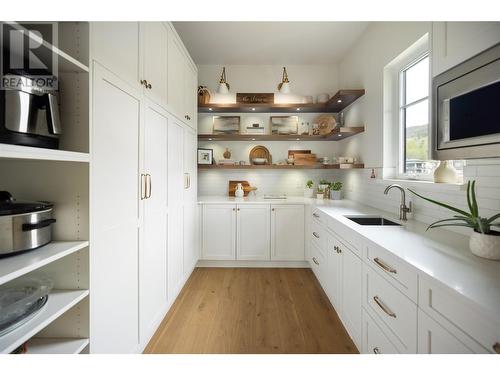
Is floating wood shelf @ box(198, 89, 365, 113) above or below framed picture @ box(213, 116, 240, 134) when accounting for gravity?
above

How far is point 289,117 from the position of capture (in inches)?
141

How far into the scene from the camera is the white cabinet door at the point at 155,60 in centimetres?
163

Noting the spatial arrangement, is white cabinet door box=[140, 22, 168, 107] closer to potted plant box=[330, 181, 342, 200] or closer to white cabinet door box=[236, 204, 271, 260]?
white cabinet door box=[236, 204, 271, 260]

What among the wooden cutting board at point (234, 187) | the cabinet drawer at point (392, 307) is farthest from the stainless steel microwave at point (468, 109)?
the wooden cutting board at point (234, 187)

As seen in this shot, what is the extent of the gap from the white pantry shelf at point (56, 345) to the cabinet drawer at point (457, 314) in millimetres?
1538

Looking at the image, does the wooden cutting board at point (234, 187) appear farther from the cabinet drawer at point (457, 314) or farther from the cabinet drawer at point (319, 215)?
the cabinet drawer at point (457, 314)

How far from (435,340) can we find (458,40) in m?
1.52

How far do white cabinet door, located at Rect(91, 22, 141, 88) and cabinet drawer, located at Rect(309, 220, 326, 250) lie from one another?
212 centimetres

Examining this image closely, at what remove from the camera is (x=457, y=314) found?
79cm

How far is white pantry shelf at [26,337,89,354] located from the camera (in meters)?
1.04

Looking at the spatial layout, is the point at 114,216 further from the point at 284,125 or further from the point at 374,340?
the point at 284,125

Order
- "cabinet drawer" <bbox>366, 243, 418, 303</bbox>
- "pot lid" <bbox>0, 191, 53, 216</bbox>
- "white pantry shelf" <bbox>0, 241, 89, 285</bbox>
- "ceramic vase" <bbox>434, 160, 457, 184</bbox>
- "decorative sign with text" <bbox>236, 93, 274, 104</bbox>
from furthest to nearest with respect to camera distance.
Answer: "decorative sign with text" <bbox>236, 93, 274, 104</bbox> < "ceramic vase" <bbox>434, 160, 457, 184</bbox> < "cabinet drawer" <bbox>366, 243, 418, 303</bbox> < "pot lid" <bbox>0, 191, 53, 216</bbox> < "white pantry shelf" <bbox>0, 241, 89, 285</bbox>

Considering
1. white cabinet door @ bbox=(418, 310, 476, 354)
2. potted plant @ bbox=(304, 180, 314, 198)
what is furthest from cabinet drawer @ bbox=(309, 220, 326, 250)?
white cabinet door @ bbox=(418, 310, 476, 354)

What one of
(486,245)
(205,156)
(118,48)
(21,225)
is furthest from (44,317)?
(205,156)
